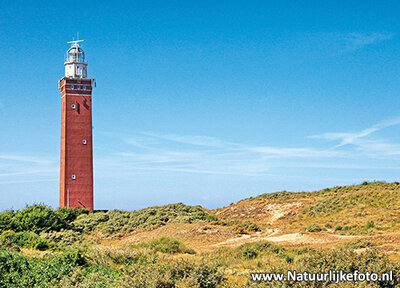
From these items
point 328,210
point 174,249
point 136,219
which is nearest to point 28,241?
point 174,249

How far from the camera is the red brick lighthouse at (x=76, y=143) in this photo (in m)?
41.2

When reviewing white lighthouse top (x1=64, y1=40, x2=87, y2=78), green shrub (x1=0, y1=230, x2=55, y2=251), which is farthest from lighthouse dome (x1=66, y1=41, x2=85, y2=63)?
green shrub (x1=0, y1=230, x2=55, y2=251)

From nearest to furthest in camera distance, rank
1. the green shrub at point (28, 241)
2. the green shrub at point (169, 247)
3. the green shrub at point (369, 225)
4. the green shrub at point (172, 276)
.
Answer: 1. the green shrub at point (172, 276)
2. the green shrub at point (28, 241)
3. the green shrub at point (169, 247)
4. the green shrub at point (369, 225)

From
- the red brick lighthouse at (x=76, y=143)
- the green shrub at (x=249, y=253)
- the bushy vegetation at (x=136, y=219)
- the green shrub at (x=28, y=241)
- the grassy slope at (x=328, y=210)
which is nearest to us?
the green shrub at (x=249, y=253)

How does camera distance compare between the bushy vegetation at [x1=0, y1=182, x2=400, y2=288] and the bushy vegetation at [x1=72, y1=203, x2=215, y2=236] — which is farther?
the bushy vegetation at [x1=72, y1=203, x2=215, y2=236]

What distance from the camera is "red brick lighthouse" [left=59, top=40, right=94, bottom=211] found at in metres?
41.2

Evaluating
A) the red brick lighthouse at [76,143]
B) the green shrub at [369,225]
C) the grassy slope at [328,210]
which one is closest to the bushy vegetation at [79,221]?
the red brick lighthouse at [76,143]

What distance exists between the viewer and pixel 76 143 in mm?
41719

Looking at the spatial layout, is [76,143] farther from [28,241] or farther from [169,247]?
[169,247]

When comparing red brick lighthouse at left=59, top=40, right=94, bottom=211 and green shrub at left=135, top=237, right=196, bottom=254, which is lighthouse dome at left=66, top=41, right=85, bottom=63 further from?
green shrub at left=135, top=237, right=196, bottom=254

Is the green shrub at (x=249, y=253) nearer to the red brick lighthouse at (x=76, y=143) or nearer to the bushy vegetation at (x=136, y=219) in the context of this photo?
the bushy vegetation at (x=136, y=219)

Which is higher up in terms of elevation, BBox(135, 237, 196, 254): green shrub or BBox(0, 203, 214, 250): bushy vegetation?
BBox(0, 203, 214, 250): bushy vegetation

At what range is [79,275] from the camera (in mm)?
11508

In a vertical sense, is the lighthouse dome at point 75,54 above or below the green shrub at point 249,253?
above
